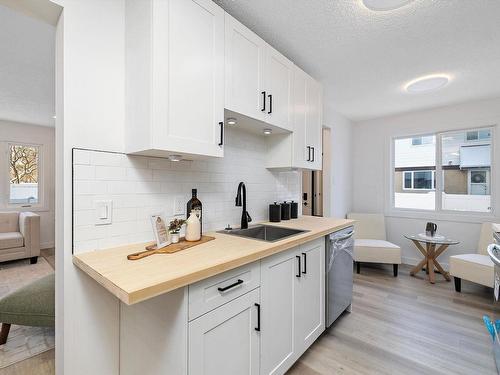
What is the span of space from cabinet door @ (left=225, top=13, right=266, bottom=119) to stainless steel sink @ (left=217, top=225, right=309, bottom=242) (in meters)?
0.87

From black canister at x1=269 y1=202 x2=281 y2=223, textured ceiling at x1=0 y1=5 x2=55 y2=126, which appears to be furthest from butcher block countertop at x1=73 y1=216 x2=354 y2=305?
textured ceiling at x1=0 y1=5 x2=55 y2=126

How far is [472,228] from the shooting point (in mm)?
3400

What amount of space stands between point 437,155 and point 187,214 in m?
3.96

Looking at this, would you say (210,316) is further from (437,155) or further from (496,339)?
(437,155)

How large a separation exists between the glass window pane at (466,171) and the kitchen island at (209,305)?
3.32 m

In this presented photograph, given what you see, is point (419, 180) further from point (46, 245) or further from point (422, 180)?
point (46, 245)

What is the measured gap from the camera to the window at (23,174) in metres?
4.53

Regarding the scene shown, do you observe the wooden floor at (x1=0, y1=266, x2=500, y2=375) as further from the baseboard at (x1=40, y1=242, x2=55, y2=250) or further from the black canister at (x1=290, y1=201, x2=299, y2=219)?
the baseboard at (x1=40, y1=242, x2=55, y2=250)

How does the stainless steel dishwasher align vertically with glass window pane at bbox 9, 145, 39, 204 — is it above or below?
below

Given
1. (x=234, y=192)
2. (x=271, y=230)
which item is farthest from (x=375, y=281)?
(x=234, y=192)

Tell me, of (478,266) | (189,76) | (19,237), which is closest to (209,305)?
(189,76)

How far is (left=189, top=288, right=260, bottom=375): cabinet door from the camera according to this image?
979 mm

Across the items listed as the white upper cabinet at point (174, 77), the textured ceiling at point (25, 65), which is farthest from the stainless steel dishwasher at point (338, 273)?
the textured ceiling at point (25, 65)

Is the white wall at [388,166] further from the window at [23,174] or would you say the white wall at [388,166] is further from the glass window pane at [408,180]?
the window at [23,174]
